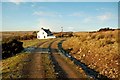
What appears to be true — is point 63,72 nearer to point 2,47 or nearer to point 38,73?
point 38,73

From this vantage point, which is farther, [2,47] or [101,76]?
Answer: [2,47]

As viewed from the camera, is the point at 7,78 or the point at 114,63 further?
the point at 114,63

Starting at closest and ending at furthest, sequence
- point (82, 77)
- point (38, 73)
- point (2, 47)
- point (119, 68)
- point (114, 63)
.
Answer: point (82, 77) → point (38, 73) → point (119, 68) → point (114, 63) → point (2, 47)

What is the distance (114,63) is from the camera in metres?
25.6

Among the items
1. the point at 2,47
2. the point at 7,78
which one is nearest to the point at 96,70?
the point at 7,78

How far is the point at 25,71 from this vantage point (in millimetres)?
23422

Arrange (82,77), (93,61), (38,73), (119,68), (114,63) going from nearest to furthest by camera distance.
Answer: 1. (82,77)
2. (38,73)
3. (119,68)
4. (114,63)
5. (93,61)

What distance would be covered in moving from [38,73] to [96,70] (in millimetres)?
5926

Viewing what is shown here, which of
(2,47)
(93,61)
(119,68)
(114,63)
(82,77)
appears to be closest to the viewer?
(82,77)

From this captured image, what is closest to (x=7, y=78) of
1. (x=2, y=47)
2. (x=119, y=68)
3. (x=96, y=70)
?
(x=96, y=70)

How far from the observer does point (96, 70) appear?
81.6 ft

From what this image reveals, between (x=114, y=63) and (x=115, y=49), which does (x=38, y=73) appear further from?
(x=115, y=49)

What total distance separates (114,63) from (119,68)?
5.30ft

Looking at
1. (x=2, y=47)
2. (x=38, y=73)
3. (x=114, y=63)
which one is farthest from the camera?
(x=2, y=47)
